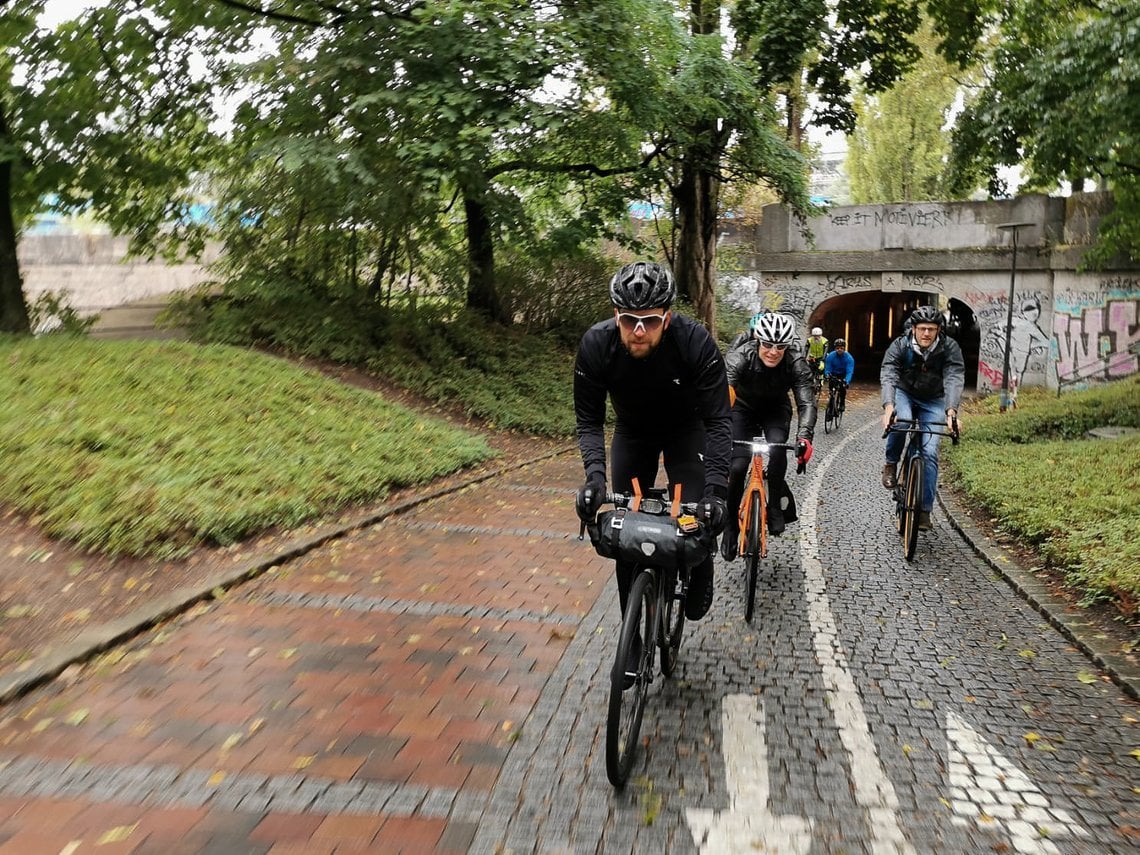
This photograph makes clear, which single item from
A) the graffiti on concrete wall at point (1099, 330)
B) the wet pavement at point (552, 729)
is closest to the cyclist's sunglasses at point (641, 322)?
the wet pavement at point (552, 729)

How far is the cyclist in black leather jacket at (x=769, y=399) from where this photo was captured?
20.1ft

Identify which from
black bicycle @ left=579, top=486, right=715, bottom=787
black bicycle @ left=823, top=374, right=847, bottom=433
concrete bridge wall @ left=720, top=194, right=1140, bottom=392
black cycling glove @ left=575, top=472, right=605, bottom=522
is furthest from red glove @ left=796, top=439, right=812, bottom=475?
concrete bridge wall @ left=720, top=194, right=1140, bottom=392

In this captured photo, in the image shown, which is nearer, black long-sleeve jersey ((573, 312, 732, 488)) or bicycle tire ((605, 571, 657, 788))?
bicycle tire ((605, 571, 657, 788))

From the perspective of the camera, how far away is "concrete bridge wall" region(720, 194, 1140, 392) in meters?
24.3

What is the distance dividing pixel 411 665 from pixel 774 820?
215 centimetres

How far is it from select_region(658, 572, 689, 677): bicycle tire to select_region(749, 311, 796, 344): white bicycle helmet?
2.26 m

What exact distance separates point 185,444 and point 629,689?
5.75 metres

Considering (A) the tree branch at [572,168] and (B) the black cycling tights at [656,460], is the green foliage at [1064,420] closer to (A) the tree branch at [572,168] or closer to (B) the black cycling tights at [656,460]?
(A) the tree branch at [572,168]

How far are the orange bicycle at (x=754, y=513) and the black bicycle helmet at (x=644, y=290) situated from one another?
254 cm

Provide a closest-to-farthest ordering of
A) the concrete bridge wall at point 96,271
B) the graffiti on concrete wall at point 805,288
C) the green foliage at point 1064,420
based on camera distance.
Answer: the green foliage at point 1064,420 → the concrete bridge wall at point 96,271 → the graffiti on concrete wall at point 805,288

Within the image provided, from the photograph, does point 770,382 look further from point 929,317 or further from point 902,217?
point 902,217

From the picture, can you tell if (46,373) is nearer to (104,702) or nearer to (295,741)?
(104,702)

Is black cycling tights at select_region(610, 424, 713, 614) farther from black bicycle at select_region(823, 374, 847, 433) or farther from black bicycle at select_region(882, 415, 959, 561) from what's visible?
black bicycle at select_region(823, 374, 847, 433)

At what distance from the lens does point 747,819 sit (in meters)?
3.21
